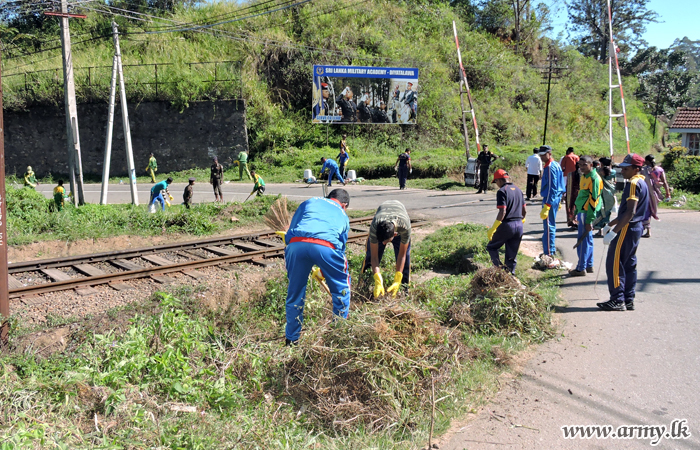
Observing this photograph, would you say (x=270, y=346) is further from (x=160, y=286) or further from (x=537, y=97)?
(x=537, y=97)

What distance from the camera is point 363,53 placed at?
105 ft

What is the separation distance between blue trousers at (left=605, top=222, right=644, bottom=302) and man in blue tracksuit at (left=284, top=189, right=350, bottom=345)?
348 cm

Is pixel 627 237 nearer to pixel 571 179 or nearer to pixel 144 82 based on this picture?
pixel 571 179

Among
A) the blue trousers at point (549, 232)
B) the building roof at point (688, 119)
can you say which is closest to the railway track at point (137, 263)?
the blue trousers at point (549, 232)

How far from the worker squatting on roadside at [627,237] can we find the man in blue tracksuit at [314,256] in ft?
11.3

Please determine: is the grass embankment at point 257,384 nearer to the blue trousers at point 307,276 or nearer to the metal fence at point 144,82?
the blue trousers at point 307,276

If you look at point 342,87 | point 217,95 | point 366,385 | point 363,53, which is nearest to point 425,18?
point 363,53

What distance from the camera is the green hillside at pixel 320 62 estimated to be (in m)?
27.8

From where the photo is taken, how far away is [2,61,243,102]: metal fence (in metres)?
27.4

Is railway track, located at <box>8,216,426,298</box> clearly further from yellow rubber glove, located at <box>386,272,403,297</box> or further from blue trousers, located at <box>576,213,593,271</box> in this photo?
blue trousers, located at <box>576,213,593,271</box>

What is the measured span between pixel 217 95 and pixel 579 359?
25.6 metres
